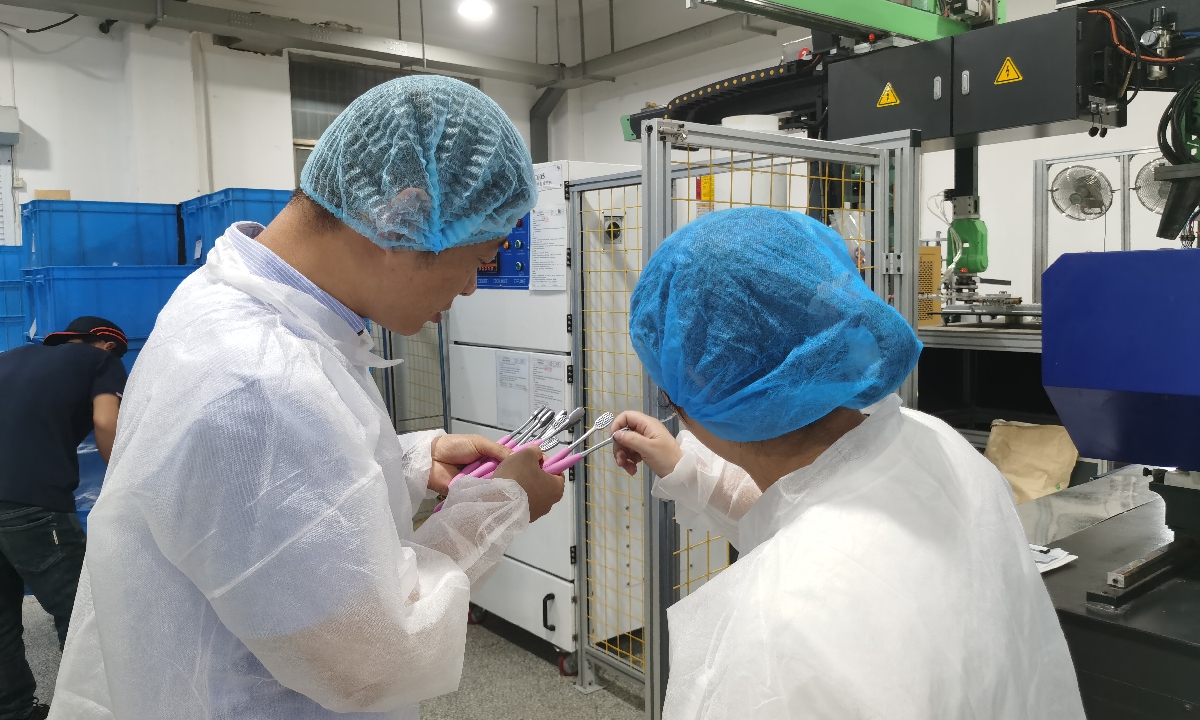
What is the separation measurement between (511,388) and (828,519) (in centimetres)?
222

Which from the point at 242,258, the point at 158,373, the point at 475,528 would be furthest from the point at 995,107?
the point at 158,373

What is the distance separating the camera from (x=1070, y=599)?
1.25 meters

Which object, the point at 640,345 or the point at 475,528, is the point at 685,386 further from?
the point at 475,528

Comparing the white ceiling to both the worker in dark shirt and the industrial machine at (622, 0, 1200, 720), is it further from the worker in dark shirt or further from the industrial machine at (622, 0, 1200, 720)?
the worker in dark shirt

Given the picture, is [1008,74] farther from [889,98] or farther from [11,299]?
[11,299]

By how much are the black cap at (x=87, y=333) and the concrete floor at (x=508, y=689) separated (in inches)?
49.7

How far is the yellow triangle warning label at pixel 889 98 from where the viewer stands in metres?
1.98

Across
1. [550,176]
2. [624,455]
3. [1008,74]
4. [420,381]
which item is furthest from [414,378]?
[1008,74]

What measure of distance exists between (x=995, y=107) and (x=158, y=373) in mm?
1804

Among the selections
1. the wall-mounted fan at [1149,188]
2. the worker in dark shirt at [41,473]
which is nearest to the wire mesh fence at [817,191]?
the wall-mounted fan at [1149,188]

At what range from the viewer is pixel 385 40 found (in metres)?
5.40

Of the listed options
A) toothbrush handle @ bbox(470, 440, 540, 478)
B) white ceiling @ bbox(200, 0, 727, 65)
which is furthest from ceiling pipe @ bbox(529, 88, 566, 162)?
toothbrush handle @ bbox(470, 440, 540, 478)

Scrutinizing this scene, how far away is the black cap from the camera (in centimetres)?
274

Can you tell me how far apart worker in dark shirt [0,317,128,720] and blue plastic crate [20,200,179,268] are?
108 cm
